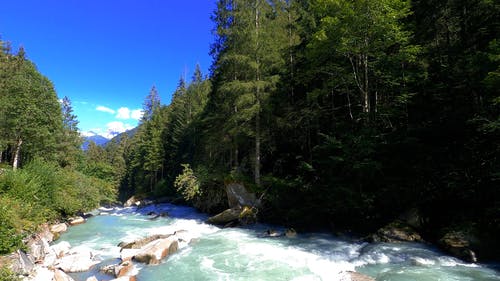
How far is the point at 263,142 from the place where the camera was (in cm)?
2194

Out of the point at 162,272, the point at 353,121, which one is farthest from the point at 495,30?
the point at 162,272

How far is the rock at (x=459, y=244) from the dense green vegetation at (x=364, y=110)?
2.96 ft

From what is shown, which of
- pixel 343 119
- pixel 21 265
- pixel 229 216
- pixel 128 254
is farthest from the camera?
pixel 343 119

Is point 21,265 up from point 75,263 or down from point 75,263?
up

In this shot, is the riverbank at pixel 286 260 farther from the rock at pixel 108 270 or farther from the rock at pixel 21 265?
the rock at pixel 21 265

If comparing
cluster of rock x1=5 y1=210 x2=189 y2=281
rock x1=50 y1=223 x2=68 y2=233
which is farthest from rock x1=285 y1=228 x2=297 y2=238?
rock x1=50 y1=223 x2=68 y2=233

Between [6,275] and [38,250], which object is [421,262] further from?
[38,250]

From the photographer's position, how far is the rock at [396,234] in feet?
40.5

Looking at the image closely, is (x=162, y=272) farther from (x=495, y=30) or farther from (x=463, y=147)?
(x=495, y=30)

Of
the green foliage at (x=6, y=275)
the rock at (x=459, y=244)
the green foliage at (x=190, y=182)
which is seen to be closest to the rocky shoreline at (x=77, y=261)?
the green foliage at (x=6, y=275)

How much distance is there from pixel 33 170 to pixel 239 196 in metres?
13.1

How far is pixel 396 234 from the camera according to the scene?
1258cm

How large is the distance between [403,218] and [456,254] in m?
3.11

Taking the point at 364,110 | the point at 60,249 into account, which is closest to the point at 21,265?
the point at 60,249
